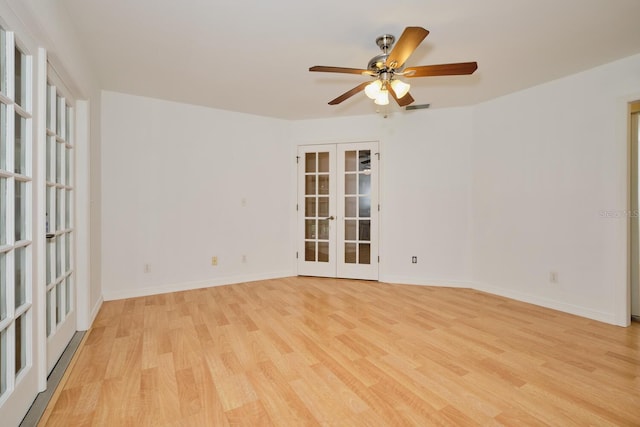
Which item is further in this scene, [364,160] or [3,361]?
[364,160]

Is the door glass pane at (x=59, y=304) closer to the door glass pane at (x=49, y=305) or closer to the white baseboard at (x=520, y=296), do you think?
the door glass pane at (x=49, y=305)

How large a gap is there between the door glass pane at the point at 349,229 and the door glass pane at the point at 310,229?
0.52 m

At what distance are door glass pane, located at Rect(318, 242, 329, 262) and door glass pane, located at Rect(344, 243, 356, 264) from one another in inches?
11.6

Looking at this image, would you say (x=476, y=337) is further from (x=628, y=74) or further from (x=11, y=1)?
(x=11, y=1)

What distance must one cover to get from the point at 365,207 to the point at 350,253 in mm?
768

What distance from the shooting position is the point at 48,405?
1648mm

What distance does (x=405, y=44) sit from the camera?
1803mm

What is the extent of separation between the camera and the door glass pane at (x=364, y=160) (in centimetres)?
450

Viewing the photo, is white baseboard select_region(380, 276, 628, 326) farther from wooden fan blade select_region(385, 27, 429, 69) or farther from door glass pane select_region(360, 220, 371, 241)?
wooden fan blade select_region(385, 27, 429, 69)

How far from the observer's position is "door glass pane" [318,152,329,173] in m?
4.67

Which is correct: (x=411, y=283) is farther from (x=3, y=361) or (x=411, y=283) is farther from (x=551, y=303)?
(x=3, y=361)

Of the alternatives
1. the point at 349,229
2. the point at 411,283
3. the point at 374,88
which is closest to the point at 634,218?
the point at 411,283

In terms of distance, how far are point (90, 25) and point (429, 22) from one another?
262 cm

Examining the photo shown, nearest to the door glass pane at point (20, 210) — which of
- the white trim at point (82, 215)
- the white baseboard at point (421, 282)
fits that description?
the white trim at point (82, 215)
